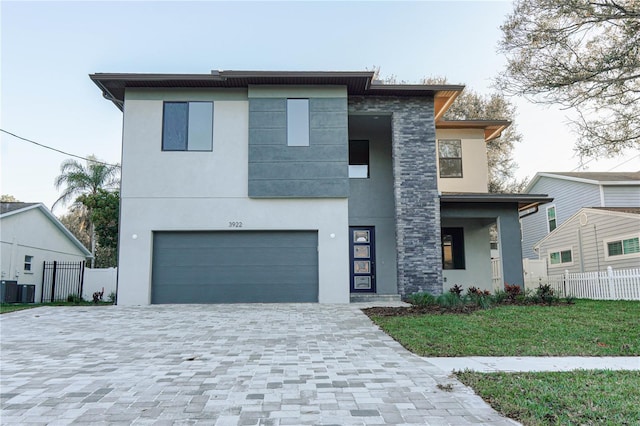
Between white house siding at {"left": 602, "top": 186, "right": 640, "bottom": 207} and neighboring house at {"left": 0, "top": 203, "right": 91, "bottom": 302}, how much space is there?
24441 mm

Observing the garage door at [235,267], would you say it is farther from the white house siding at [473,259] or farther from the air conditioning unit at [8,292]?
the air conditioning unit at [8,292]

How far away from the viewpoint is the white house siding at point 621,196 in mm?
19344

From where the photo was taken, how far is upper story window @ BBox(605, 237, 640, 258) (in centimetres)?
1528

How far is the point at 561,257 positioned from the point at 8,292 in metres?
21.3

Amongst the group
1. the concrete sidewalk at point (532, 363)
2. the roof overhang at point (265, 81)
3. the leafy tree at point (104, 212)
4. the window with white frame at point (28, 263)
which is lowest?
the concrete sidewalk at point (532, 363)

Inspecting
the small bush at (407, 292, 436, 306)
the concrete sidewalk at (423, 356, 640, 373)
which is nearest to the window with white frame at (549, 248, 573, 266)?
the small bush at (407, 292, 436, 306)

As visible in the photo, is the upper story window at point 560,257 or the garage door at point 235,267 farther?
the upper story window at point 560,257

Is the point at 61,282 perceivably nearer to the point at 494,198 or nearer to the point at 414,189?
the point at 414,189

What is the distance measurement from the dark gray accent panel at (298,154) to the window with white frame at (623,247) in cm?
1005

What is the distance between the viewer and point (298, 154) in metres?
13.1

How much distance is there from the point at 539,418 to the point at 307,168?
33.0 ft

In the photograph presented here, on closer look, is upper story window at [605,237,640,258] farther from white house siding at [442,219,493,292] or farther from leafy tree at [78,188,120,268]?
leafy tree at [78,188,120,268]

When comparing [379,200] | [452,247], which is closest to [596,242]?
[452,247]

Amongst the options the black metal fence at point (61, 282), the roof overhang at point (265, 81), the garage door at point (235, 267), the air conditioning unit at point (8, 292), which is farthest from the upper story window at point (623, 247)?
the air conditioning unit at point (8, 292)
